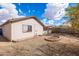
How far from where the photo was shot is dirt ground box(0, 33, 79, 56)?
2.67 meters

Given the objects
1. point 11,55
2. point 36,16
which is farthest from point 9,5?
point 11,55

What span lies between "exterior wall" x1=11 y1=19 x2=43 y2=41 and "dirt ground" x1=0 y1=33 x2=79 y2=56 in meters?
0.05

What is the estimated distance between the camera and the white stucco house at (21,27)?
105 inches

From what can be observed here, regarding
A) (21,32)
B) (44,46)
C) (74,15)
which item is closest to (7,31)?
(21,32)

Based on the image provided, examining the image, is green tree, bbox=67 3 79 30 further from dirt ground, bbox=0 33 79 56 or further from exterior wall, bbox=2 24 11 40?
exterior wall, bbox=2 24 11 40

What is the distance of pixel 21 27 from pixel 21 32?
5cm

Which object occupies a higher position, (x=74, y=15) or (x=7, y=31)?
(x=74, y=15)

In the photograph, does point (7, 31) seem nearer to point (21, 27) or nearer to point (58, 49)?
point (21, 27)

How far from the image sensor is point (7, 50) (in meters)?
2.66

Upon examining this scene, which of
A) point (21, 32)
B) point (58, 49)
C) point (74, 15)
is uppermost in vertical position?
point (74, 15)

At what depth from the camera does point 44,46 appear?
269 cm

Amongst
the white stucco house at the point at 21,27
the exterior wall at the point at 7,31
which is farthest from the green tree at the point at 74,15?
the exterior wall at the point at 7,31

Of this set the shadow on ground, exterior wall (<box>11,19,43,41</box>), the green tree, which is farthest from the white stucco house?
the green tree

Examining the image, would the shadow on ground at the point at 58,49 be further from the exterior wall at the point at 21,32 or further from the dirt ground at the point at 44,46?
the exterior wall at the point at 21,32
